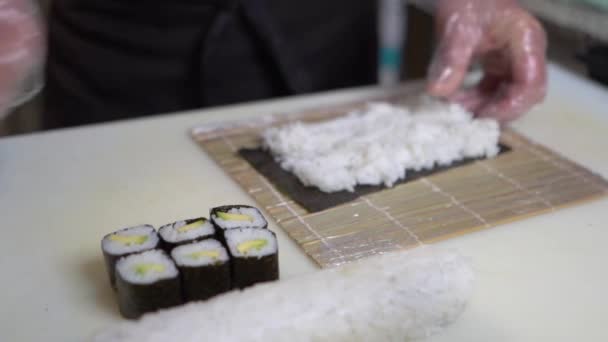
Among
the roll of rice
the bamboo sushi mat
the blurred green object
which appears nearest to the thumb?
the bamboo sushi mat

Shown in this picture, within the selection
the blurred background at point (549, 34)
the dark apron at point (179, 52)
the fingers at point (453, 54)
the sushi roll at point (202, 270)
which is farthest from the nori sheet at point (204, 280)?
the blurred background at point (549, 34)

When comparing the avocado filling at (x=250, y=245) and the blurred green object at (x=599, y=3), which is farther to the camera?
the blurred green object at (x=599, y=3)

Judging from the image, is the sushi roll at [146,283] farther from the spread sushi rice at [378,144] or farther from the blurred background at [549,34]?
the blurred background at [549,34]

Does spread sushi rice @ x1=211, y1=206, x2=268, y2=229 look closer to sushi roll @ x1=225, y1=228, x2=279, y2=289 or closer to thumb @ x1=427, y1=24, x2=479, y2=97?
sushi roll @ x1=225, y1=228, x2=279, y2=289

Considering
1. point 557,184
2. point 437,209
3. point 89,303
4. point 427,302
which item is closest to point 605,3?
point 557,184

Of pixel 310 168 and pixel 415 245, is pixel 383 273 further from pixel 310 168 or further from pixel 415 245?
pixel 310 168

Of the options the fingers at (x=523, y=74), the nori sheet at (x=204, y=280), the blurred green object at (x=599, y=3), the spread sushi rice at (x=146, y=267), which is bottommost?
the nori sheet at (x=204, y=280)

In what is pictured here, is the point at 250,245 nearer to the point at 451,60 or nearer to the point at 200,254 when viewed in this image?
the point at 200,254
